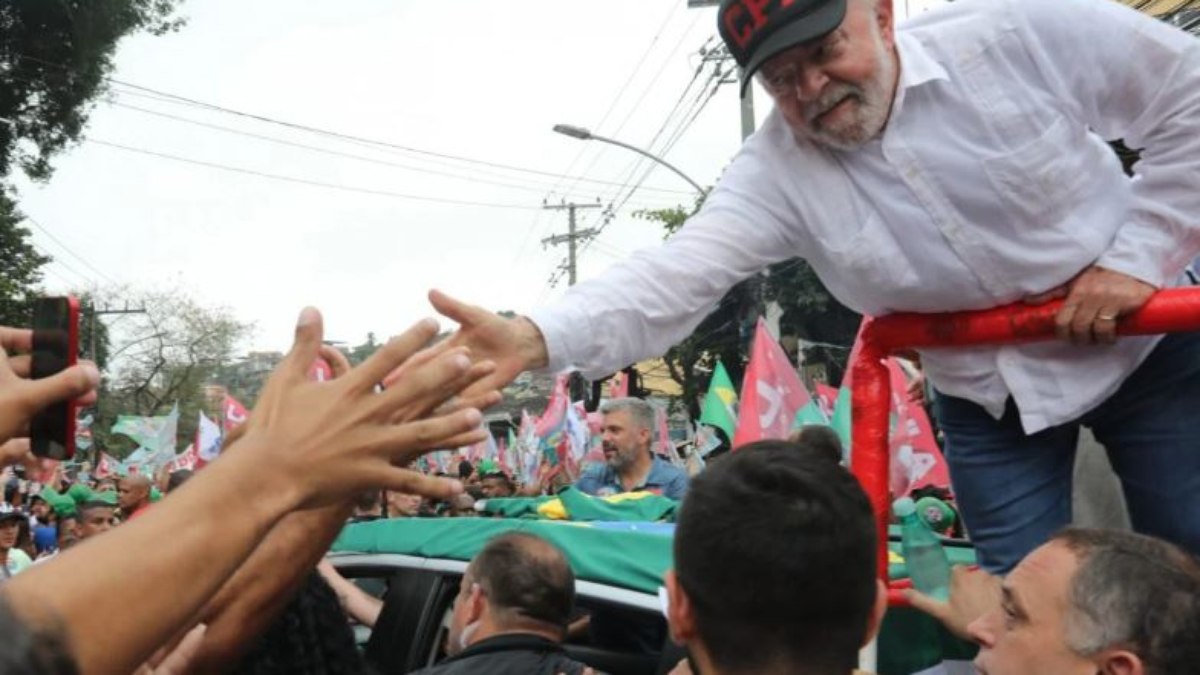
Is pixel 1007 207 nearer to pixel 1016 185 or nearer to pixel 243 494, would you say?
pixel 1016 185

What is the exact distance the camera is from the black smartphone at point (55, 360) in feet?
5.02

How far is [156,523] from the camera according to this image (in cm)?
104

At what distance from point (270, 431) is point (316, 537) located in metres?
0.73

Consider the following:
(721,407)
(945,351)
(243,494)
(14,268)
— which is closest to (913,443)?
(721,407)

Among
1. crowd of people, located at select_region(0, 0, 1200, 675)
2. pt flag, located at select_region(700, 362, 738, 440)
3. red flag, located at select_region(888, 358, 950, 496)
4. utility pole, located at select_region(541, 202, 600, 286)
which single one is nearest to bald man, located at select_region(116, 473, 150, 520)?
pt flag, located at select_region(700, 362, 738, 440)

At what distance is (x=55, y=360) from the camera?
5.13 feet

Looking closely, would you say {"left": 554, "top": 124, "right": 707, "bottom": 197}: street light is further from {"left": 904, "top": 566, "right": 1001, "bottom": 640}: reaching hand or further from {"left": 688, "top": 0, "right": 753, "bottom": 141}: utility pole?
{"left": 904, "top": 566, "right": 1001, "bottom": 640}: reaching hand

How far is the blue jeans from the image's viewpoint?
93.4 inches

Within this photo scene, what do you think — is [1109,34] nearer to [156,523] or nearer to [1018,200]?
[1018,200]

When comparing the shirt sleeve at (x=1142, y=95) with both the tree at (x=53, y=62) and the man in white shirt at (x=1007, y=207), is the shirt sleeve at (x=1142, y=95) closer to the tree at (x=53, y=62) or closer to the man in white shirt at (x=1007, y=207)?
the man in white shirt at (x=1007, y=207)

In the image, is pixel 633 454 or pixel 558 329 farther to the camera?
pixel 633 454

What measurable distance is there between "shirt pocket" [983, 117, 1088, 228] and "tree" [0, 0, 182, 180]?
21042mm

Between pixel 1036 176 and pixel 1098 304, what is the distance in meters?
0.27

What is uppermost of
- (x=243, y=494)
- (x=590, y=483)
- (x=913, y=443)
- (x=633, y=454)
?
(x=243, y=494)
